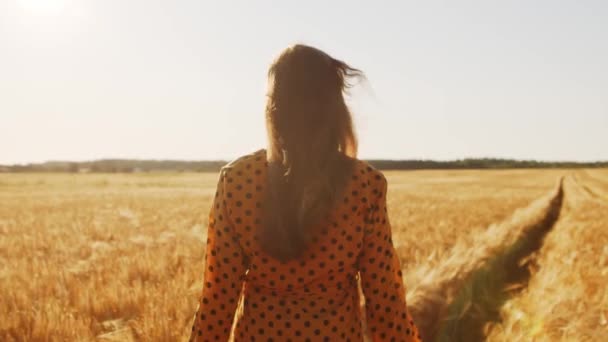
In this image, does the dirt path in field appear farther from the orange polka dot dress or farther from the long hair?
the long hair

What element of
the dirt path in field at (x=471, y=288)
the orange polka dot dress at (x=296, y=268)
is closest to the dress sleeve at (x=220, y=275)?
the orange polka dot dress at (x=296, y=268)

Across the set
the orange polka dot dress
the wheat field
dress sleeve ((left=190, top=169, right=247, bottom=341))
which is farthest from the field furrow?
dress sleeve ((left=190, top=169, right=247, bottom=341))

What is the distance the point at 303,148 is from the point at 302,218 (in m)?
0.20

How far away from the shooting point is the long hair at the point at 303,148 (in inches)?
61.6

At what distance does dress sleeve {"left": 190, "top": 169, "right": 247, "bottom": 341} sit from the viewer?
1.71m

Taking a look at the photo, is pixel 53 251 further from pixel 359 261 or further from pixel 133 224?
pixel 359 261

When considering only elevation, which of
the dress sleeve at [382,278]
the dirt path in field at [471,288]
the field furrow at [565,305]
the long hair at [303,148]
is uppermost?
the long hair at [303,148]

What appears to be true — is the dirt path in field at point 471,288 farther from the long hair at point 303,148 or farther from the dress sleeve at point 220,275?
the long hair at point 303,148

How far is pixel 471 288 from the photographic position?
5785 mm

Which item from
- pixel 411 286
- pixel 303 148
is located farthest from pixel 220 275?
pixel 411 286

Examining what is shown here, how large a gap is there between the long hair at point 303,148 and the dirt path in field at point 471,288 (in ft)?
10.2

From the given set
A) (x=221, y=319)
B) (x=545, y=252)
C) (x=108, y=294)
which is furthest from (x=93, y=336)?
(x=545, y=252)

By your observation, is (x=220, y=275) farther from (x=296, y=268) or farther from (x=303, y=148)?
(x=303, y=148)

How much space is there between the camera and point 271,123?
1.65 m
